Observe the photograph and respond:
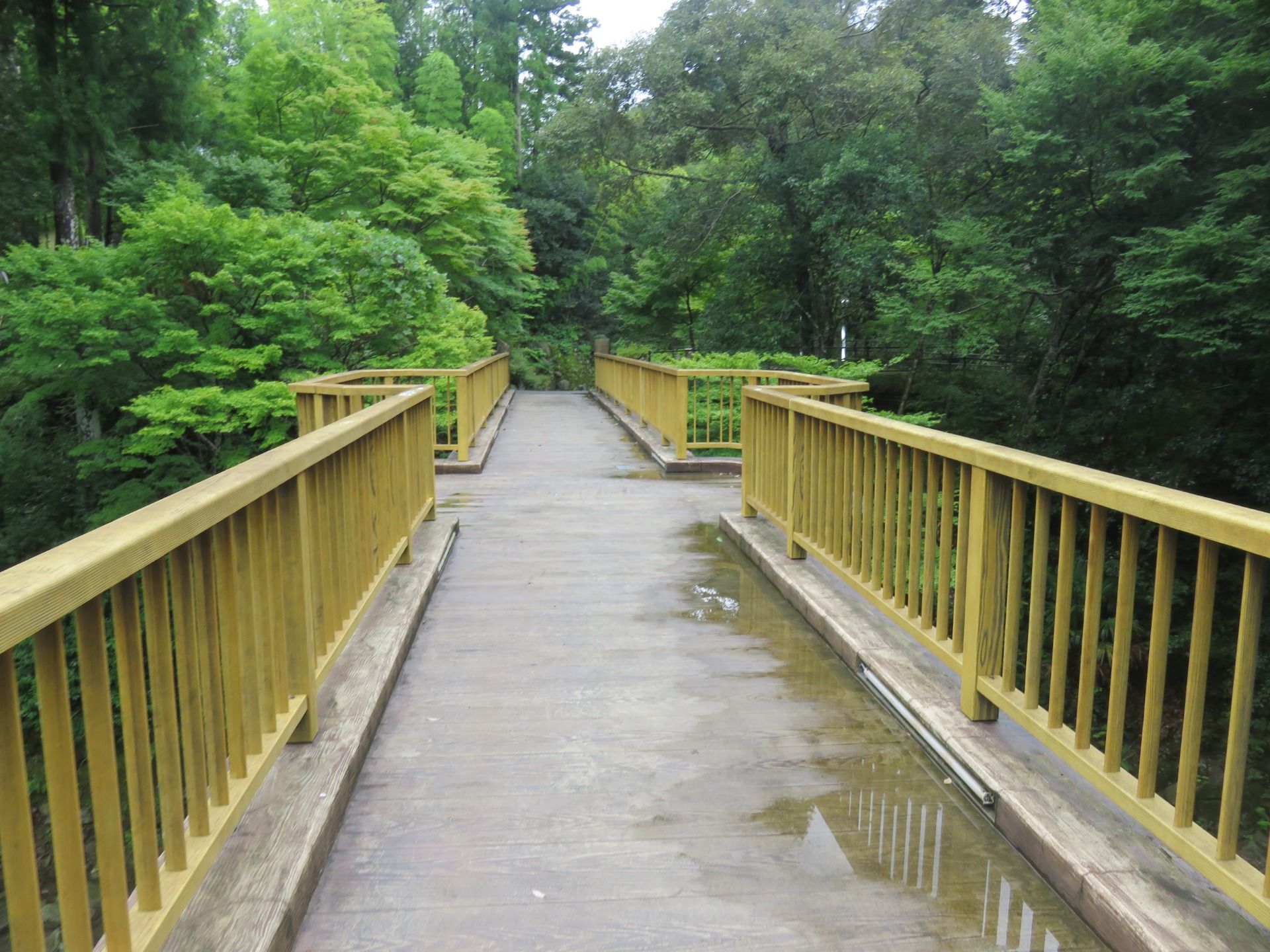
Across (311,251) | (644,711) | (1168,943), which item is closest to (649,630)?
(644,711)

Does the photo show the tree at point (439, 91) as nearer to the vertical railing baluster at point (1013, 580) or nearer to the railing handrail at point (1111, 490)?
the railing handrail at point (1111, 490)

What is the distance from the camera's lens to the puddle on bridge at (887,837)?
2.12 m

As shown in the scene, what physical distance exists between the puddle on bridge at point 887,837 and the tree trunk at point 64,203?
18.3m

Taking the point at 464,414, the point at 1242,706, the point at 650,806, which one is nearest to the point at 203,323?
the point at 464,414

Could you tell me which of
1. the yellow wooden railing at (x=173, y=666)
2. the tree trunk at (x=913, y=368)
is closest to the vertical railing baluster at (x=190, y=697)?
the yellow wooden railing at (x=173, y=666)

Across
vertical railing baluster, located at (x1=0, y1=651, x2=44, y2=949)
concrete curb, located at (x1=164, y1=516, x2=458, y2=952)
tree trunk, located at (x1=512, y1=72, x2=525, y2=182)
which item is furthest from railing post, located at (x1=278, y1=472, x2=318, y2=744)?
tree trunk, located at (x1=512, y1=72, x2=525, y2=182)

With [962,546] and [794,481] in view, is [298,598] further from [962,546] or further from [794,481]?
[794,481]

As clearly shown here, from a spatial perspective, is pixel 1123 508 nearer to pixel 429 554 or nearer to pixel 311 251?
pixel 429 554

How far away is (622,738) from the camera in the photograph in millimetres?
3102

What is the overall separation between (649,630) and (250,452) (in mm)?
9394

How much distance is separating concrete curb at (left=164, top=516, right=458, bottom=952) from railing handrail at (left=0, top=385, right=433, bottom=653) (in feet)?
2.49

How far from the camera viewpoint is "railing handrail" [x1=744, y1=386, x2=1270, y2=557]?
1.74 metres

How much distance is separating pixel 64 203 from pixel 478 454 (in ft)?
41.4

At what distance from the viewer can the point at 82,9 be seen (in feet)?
57.1
